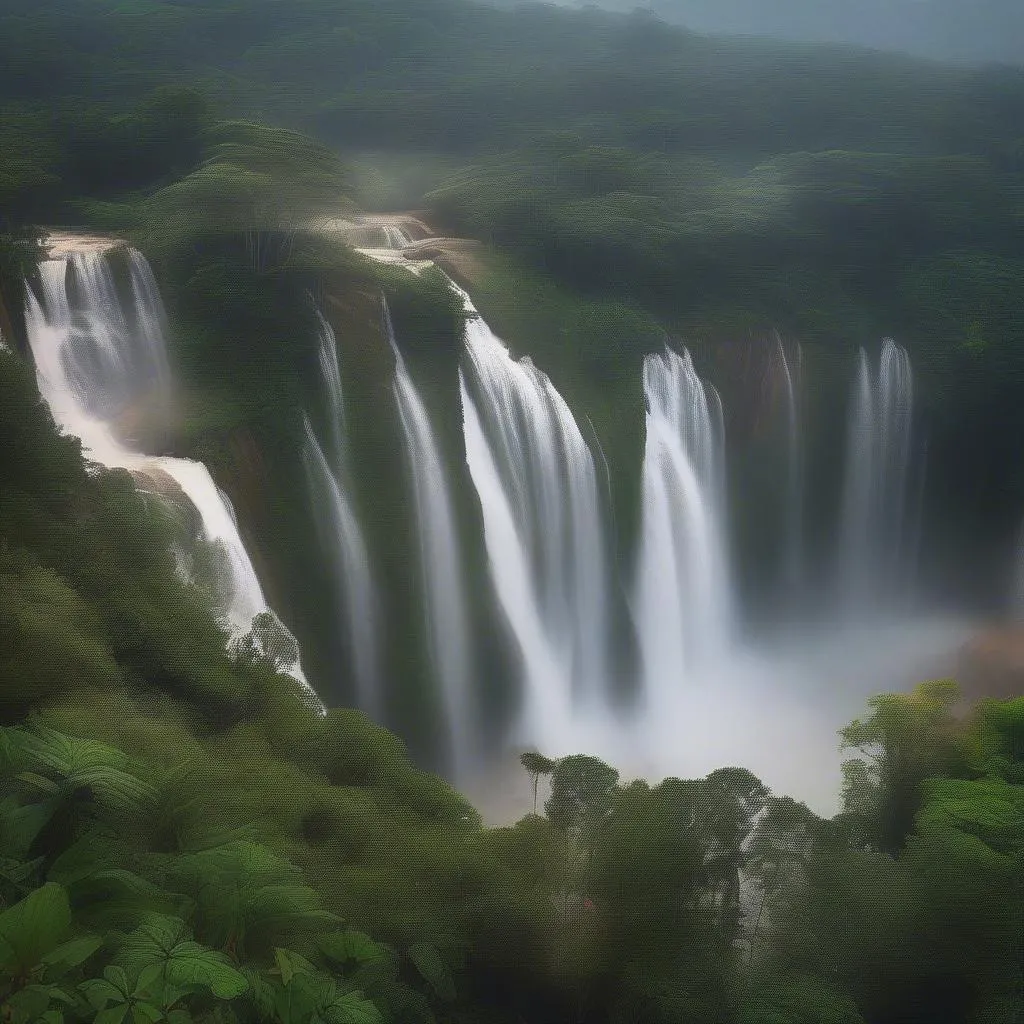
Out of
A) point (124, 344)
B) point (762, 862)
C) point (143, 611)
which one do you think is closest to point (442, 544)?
point (124, 344)

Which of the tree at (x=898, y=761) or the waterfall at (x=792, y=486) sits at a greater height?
the tree at (x=898, y=761)

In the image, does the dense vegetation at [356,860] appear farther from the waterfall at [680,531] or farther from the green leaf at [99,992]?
the waterfall at [680,531]

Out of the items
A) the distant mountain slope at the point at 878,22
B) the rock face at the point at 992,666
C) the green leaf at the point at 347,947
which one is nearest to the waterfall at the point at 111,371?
the green leaf at the point at 347,947

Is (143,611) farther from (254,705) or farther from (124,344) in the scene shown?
(124,344)

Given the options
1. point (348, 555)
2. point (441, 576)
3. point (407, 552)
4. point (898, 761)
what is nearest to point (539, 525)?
point (441, 576)

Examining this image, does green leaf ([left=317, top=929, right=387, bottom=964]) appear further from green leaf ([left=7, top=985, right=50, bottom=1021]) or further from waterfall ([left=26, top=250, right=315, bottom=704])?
waterfall ([left=26, top=250, right=315, bottom=704])

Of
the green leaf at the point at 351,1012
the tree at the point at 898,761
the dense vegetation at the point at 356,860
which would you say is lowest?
the tree at the point at 898,761

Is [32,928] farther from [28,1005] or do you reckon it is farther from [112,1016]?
[112,1016]
